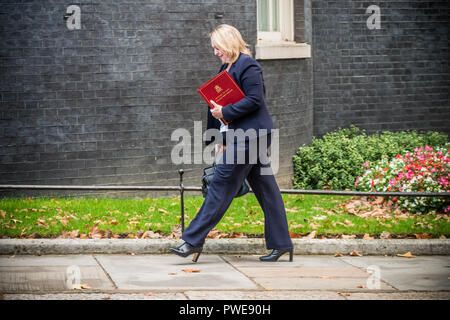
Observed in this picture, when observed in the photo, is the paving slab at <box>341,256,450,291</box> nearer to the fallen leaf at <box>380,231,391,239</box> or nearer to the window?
the fallen leaf at <box>380,231,391,239</box>

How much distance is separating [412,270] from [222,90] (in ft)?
7.73

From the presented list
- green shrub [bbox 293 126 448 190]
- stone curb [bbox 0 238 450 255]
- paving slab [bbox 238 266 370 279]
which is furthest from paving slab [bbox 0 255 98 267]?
green shrub [bbox 293 126 448 190]

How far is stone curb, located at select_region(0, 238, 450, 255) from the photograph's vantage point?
273 inches

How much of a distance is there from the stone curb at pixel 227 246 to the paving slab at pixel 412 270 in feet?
0.46

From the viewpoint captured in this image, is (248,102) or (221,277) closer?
(221,277)

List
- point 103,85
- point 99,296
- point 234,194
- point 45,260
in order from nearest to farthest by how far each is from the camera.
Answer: point 99,296
point 234,194
point 45,260
point 103,85

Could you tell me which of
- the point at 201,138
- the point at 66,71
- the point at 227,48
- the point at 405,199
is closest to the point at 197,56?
the point at 201,138

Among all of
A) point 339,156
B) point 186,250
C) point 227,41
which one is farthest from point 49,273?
point 339,156

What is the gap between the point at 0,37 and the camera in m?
9.48

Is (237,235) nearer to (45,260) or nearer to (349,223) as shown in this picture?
(349,223)

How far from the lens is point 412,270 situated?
6602 millimetres

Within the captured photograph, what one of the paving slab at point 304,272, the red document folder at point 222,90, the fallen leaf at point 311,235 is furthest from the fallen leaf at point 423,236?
the red document folder at point 222,90

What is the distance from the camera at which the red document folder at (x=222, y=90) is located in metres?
6.34

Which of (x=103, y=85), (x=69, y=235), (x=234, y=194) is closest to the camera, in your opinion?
(x=234, y=194)
